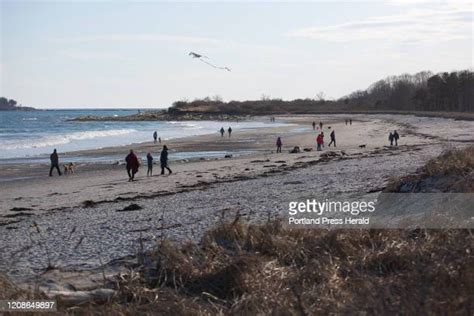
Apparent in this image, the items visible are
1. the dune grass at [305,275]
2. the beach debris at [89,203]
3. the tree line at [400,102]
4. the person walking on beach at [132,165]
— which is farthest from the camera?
the tree line at [400,102]

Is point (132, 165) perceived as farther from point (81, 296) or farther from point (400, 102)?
point (400, 102)

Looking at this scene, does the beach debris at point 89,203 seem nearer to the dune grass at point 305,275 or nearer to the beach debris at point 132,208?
the beach debris at point 132,208

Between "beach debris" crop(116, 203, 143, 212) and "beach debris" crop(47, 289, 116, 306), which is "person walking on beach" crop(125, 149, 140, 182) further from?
"beach debris" crop(47, 289, 116, 306)

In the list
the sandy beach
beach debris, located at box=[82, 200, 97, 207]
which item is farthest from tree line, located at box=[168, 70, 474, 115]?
beach debris, located at box=[82, 200, 97, 207]

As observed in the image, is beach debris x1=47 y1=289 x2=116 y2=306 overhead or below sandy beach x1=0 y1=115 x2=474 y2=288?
overhead

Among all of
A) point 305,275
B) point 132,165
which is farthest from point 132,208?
point 132,165

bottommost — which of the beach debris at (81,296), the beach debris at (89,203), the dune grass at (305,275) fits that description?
the beach debris at (89,203)

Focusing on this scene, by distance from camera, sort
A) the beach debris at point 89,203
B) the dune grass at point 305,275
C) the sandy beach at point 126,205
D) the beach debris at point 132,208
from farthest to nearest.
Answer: the beach debris at point 89,203 < the beach debris at point 132,208 < the sandy beach at point 126,205 < the dune grass at point 305,275

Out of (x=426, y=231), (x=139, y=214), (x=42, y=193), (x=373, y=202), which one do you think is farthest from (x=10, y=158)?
(x=426, y=231)

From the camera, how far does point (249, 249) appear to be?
767 cm

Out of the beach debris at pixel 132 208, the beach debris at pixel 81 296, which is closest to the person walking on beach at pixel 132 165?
the beach debris at pixel 132 208

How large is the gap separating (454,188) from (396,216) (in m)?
1.09

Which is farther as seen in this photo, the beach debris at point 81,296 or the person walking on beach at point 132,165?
the person walking on beach at point 132,165

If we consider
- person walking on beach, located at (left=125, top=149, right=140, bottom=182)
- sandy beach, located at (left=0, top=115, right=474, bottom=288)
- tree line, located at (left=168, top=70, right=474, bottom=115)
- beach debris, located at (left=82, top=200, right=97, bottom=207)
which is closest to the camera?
sandy beach, located at (left=0, top=115, right=474, bottom=288)
